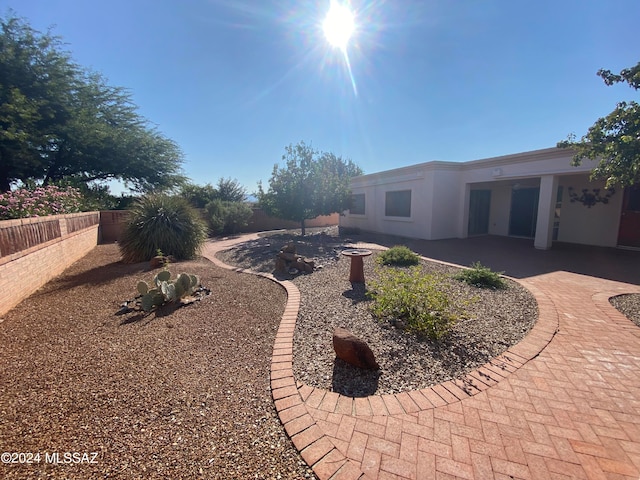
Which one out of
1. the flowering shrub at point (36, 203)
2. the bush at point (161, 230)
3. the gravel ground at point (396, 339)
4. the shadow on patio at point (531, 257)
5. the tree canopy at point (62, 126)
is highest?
the tree canopy at point (62, 126)

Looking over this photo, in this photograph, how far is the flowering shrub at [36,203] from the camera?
6.00 m

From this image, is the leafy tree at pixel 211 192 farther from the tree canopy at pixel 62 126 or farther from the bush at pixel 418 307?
the bush at pixel 418 307

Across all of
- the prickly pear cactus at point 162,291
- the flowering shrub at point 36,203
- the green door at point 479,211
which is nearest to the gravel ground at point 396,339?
the prickly pear cactus at point 162,291

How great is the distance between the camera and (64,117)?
12961 mm

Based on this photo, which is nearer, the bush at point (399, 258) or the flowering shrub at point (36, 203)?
the flowering shrub at point (36, 203)

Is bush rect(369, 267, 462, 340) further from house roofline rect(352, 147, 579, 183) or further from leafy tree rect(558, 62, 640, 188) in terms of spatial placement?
house roofline rect(352, 147, 579, 183)

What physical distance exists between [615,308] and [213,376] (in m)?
5.66

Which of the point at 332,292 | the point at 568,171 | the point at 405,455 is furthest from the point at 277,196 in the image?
the point at 405,455

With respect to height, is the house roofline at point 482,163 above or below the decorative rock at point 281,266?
above

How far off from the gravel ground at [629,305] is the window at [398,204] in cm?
778

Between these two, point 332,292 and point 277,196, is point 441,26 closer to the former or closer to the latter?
point 332,292

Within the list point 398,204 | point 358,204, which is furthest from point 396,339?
point 358,204

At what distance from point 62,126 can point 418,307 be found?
17.7m

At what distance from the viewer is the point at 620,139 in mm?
3955
